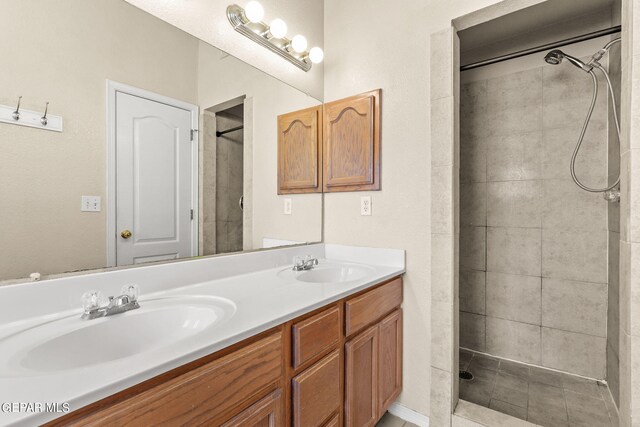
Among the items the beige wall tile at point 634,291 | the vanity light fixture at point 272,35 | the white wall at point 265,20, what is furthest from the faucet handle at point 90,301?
the beige wall tile at point 634,291

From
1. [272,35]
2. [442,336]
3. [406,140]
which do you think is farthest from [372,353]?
[272,35]

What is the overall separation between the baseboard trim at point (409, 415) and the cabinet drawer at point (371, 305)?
581mm

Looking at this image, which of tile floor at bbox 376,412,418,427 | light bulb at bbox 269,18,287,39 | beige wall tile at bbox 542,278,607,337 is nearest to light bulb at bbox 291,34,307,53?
light bulb at bbox 269,18,287,39

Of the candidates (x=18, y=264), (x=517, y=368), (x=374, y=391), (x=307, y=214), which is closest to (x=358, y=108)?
(x=307, y=214)

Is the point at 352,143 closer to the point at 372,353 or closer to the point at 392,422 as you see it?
the point at 372,353

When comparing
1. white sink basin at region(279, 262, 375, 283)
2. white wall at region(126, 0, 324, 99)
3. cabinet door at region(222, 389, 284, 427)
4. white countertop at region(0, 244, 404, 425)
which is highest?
white wall at region(126, 0, 324, 99)

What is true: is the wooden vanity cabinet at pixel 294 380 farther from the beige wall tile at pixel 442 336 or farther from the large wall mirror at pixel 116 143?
the large wall mirror at pixel 116 143

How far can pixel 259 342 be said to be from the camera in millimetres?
857

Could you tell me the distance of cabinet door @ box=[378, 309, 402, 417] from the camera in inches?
58.6

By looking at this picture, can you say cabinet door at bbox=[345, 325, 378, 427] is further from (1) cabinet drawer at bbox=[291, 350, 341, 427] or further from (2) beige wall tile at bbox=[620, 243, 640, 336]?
(2) beige wall tile at bbox=[620, 243, 640, 336]

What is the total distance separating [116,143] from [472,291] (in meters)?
2.52

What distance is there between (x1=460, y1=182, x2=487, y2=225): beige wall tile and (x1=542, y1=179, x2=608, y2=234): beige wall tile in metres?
0.38

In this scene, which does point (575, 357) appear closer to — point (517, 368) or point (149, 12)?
point (517, 368)

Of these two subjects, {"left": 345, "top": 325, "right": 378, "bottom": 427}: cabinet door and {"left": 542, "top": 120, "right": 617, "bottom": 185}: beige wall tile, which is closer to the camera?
{"left": 345, "top": 325, "right": 378, "bottom": 427}: cabinet door
